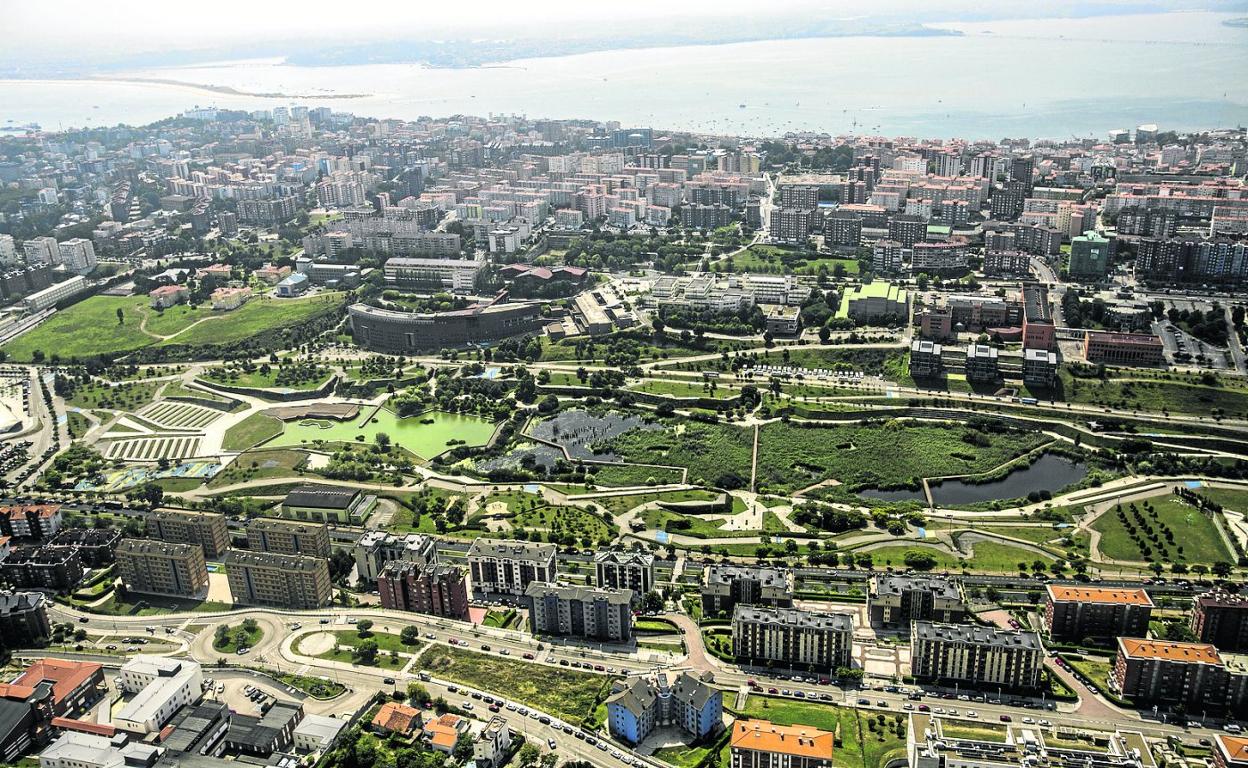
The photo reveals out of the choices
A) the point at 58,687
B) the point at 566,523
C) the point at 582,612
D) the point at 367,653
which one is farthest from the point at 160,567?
the point at 582,612

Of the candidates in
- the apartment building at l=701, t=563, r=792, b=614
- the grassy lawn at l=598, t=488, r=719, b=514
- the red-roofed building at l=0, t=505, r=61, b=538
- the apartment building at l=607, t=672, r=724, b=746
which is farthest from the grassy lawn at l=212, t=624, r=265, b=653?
the apartment building at l=701, t=563, r=792, b=614

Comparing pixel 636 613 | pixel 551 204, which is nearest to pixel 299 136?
pixel 551 204

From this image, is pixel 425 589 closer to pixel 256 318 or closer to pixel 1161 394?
pixel 1161 394

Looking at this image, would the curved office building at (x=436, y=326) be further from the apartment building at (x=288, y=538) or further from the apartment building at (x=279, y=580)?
the apartment building at (x=279, y=580)

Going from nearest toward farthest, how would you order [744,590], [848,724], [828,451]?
[848,724] < [744,590] < [828,451]

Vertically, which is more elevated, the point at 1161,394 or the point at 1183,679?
the point at 1161,394

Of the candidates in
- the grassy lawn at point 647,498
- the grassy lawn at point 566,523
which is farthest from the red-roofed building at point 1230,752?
the grassy lawn at point 566,523
